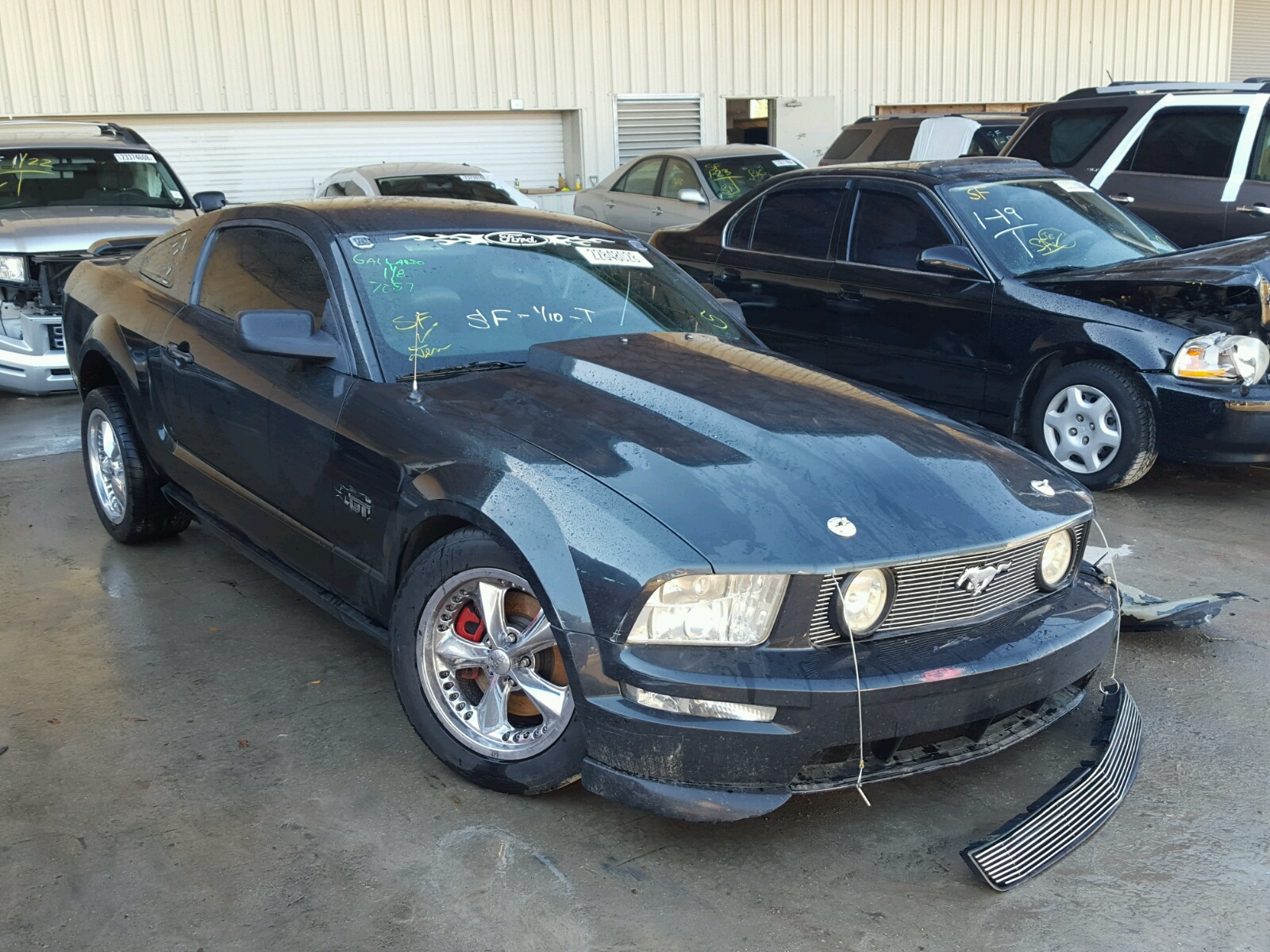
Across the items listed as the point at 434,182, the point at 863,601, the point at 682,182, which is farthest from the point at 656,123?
the point at 863,601

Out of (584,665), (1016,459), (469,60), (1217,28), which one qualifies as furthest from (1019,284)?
(1217,28)

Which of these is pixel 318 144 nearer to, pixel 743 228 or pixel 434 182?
pixel 434 182

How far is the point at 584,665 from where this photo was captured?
2914 mm

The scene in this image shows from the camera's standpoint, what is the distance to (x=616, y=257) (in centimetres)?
459

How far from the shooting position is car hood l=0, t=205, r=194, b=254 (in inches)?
304

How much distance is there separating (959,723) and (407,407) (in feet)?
5.69

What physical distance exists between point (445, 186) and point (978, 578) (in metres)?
9.56

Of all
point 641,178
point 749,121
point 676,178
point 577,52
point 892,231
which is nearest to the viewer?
point 892,231

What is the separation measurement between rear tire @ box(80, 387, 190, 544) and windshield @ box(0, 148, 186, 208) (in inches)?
155

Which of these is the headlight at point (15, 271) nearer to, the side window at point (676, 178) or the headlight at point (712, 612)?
the headlight at point (712, 612)

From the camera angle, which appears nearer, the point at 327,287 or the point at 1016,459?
the point at 1016,459

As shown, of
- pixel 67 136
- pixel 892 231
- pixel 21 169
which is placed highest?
pixel 67 136

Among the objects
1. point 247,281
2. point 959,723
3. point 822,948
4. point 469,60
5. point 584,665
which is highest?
point 469,60

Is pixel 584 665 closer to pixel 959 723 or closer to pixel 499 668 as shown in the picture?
pixel 499 668
